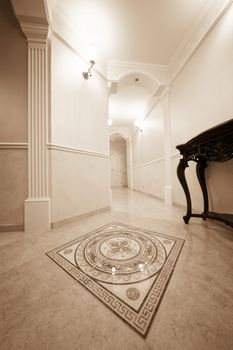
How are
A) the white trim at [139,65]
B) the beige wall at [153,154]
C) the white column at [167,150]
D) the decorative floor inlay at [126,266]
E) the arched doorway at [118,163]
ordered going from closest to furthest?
1. the decorative floor inlay at [126,266]
2. the white trim at [139,65]
3. the white column at [167,150]
4. the beige wall at [153,154]
5. the arched doorway at [118,163]

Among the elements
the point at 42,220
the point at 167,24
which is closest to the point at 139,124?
the point at 167,24

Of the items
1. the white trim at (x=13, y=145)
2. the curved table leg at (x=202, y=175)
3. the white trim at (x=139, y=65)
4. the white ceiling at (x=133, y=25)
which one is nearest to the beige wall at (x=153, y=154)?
the white trim at (x=139, y=65)

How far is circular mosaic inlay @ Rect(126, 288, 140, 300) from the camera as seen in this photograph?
2.40 ft

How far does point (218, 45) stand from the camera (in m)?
1.80

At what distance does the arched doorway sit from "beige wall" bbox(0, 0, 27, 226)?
7.01 meters

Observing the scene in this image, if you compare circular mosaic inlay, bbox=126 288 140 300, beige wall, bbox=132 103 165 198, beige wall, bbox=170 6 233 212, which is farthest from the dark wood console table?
beige wall, bbox=132 103 165 198

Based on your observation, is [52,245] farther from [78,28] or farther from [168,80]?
[168,80]

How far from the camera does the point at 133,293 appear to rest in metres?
0.76

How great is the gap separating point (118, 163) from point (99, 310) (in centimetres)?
830

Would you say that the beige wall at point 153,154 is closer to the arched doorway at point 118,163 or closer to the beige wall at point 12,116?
the beige wall at point 12,116

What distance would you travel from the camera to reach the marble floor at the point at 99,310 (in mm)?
535

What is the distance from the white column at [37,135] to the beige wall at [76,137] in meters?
0.09

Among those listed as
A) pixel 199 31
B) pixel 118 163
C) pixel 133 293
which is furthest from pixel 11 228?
pixel 118 163

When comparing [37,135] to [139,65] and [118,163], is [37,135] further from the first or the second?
[118,163]
